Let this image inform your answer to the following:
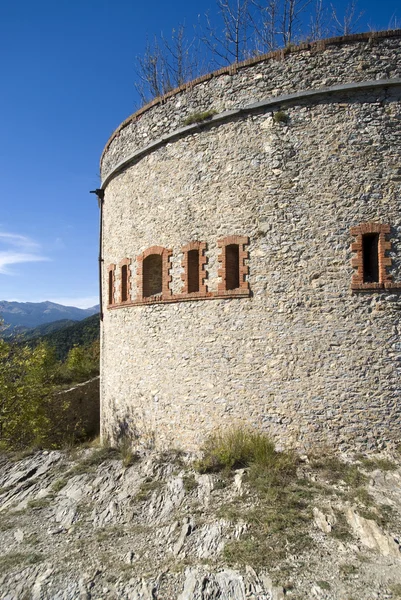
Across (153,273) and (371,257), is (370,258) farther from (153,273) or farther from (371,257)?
(153,273)

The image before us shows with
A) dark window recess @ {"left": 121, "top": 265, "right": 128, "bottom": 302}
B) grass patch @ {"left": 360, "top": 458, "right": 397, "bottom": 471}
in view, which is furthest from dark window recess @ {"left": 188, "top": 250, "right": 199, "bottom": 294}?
grass patch @ {"left": 360, "top": 458, "right": 397, "bottom": 471}

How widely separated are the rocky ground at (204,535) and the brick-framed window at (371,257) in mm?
3136

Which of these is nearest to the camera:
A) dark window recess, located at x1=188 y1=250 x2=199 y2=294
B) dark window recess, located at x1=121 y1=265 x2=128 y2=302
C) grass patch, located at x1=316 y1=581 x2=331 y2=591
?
grass patch, located at x1=316 y1=581 x2=331 y2=591

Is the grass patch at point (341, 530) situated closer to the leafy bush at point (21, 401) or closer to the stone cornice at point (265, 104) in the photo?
the stone cornice at point (265, 104)

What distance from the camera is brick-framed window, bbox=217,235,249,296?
7.83 m

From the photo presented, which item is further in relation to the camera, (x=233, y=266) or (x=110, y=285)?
(x=110, y=285)

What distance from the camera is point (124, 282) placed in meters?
10.2

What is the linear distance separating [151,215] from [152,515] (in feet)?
20.6

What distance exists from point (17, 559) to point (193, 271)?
5912 mm

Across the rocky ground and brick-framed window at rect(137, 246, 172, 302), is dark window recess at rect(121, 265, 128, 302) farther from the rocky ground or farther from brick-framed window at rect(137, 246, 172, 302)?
the rocky ground

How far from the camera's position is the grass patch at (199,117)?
8.23 m

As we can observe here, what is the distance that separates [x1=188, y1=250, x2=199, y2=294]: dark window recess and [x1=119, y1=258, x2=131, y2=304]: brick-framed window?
6.85 feet

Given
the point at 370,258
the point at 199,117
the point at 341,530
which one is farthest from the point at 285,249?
the point at 341,530

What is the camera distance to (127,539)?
6.04 m
